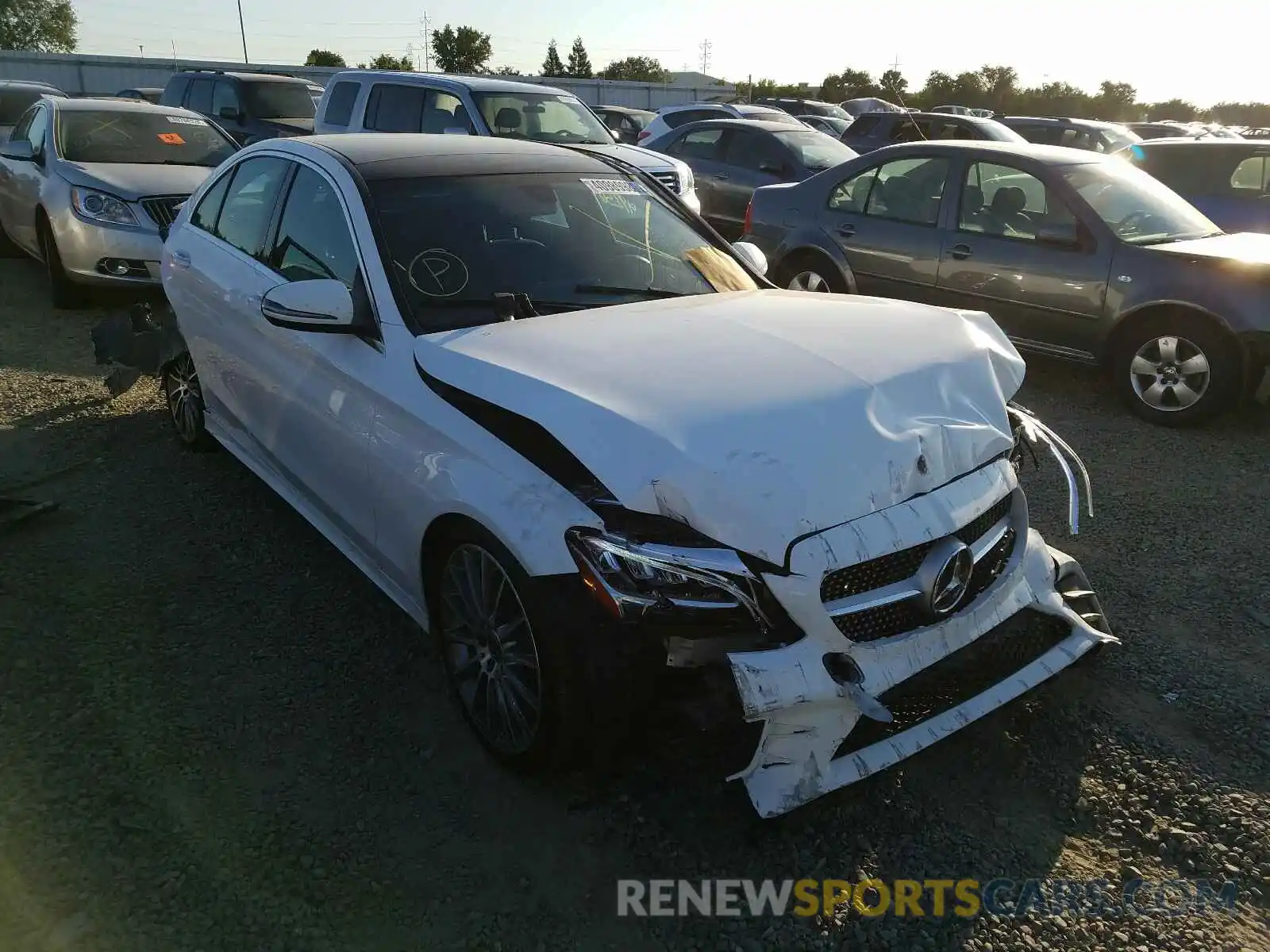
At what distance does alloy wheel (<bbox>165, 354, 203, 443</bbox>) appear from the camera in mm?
5027

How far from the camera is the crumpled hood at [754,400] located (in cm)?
235

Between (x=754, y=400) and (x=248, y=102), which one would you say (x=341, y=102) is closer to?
(x=248, y=102)

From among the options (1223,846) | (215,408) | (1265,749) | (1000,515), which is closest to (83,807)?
(215,408)

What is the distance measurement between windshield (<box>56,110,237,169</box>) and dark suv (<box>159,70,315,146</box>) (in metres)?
3.54

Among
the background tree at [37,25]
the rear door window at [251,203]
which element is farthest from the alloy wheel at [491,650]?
the background tree at [37,25]

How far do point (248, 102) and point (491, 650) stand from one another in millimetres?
12665

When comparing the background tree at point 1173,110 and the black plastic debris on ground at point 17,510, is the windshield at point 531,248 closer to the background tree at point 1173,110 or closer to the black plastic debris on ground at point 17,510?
the black plastic debris on ground at point 17,510

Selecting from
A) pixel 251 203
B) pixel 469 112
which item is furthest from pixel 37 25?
pixel 251 203

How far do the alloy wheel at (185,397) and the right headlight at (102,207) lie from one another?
3.17m

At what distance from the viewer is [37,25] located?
79.5 m

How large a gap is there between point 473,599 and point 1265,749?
2561 millimetres

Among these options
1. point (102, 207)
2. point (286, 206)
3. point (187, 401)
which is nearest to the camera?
point (286, 206)

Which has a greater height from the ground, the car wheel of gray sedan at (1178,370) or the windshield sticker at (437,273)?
the windshield sticker at (437,273)

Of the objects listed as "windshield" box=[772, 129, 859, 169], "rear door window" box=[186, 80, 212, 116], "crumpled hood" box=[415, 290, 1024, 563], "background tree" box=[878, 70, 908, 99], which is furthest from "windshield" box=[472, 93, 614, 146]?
"background tree" box=[878, 70, 908, 99]
